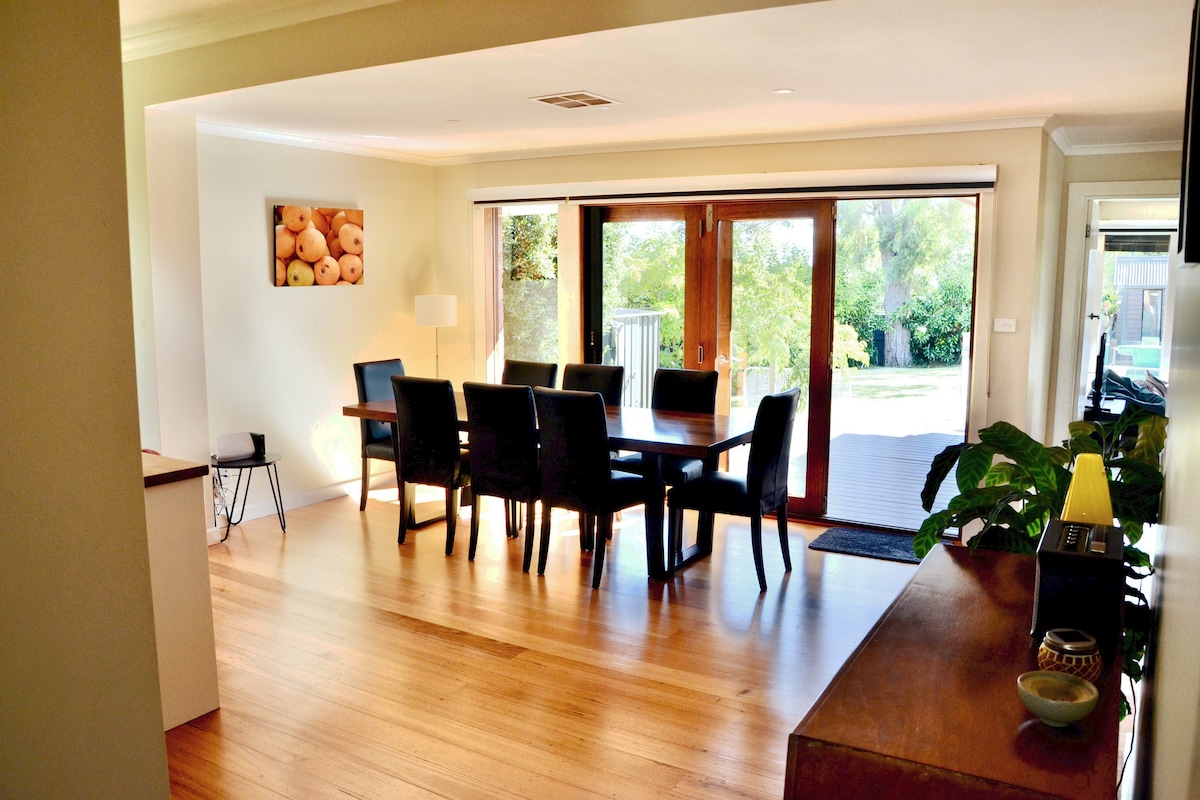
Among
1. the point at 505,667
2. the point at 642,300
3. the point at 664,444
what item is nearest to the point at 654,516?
the point at 664,444

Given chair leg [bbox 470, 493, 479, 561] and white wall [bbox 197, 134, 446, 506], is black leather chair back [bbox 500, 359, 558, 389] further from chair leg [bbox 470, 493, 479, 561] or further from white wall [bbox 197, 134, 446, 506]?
white wall [bbox 197, 134, 446, 506]

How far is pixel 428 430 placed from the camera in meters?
5.29

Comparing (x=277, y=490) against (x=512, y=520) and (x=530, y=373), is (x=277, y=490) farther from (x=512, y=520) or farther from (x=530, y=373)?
(x=530, y=373)

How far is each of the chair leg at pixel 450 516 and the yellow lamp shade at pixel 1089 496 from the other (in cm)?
376

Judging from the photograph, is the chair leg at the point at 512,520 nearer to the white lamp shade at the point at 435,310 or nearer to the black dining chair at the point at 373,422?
the black dining chair at the point at 373,422

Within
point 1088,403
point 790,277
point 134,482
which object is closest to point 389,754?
point 134,482

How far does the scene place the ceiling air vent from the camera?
14.5ft

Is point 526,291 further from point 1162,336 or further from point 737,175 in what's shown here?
point 1162,336

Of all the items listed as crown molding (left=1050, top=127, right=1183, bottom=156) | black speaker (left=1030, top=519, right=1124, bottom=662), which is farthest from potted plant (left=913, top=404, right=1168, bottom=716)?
crown molding (left=1050, top=127, right=1183, bottom=156)

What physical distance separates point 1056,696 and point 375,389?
17.7 feet

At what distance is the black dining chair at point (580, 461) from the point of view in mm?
4621

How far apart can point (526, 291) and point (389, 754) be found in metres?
4.63

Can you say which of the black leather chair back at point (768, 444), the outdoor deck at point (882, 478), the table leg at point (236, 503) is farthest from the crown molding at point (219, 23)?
the outdoor deck at point (882, 478)

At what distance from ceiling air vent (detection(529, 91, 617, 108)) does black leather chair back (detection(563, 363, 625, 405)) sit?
1836 millimetres
